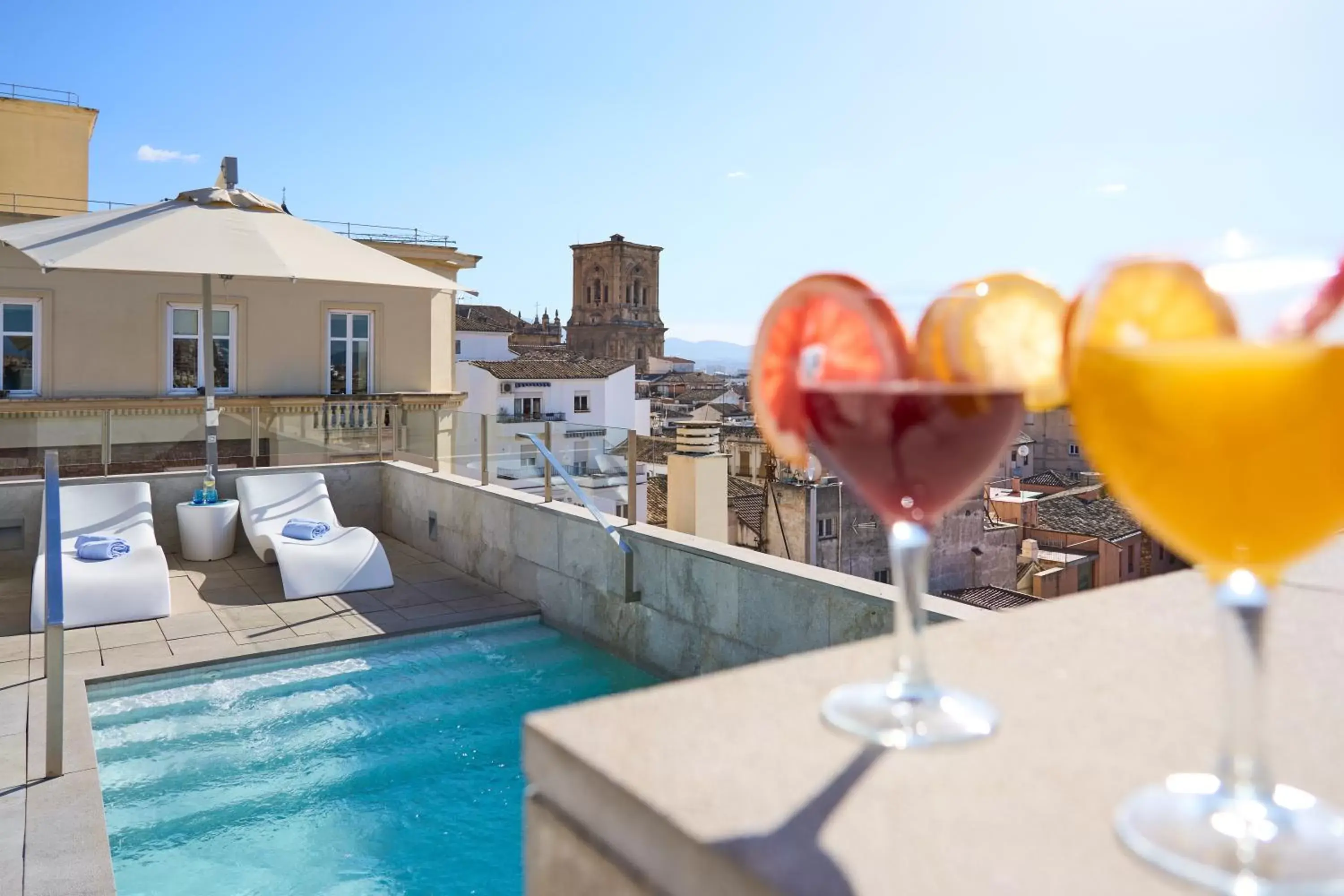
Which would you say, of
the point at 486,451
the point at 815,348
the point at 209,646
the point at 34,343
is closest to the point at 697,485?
the point at 486,451

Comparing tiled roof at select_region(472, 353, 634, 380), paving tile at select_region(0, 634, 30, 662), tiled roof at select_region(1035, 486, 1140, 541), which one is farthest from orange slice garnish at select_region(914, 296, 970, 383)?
tiled roof at select_region(472, 353, 634, 380)

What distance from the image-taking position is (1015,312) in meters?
0.77

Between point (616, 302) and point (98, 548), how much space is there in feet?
299

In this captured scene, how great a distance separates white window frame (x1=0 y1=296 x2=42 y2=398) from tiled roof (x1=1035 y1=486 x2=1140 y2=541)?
3182 cm

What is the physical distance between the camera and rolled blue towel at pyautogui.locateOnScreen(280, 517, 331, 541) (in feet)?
28.1

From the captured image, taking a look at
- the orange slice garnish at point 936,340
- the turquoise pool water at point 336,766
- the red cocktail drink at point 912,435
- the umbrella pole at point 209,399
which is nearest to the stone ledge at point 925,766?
the red cocktail drink at point 912,435

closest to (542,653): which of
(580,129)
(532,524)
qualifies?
(532,524)

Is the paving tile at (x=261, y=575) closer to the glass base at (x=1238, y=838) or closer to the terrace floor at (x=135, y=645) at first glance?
the terrace floor at (x=135, y=645)

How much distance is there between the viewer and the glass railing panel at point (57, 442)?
30.6 ft

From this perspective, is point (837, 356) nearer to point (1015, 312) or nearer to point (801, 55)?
point (1015, 312)

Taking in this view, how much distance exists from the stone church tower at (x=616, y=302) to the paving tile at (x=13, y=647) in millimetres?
89238

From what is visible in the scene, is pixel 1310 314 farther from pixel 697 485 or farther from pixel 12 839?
pixel 697 485

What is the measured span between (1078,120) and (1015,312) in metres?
8.91

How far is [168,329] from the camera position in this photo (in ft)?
68.9
